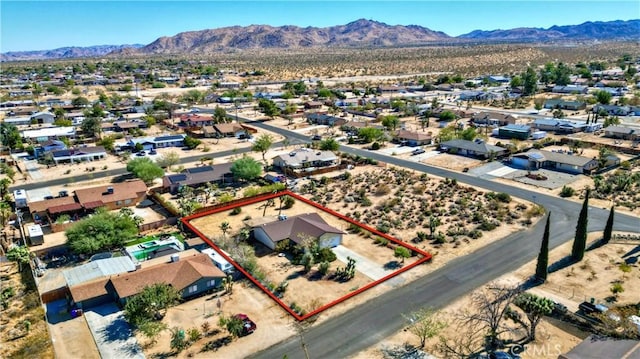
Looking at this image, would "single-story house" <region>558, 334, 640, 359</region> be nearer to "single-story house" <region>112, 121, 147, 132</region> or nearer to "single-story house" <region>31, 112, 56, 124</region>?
"single-story house" <region>112, 121, 147, 132</region>

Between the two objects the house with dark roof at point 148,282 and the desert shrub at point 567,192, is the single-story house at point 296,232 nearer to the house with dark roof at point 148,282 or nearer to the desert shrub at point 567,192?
the house with dark roof at point 148,282

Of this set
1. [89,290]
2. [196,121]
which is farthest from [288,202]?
[196,121]

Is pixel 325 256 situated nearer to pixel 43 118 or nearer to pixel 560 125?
pixel 560 125

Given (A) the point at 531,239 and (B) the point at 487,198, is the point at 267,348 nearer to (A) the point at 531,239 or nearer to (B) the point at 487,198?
(A) the point at 531,239

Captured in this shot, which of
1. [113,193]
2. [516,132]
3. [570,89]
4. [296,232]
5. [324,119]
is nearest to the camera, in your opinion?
[296,232]

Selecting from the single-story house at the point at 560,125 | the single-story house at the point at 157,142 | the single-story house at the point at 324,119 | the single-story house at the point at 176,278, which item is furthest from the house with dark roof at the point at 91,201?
the single-story house at the point at 560,125

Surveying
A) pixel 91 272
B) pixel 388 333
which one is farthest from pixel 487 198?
pixel 91 272

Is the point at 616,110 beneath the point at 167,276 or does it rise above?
above
